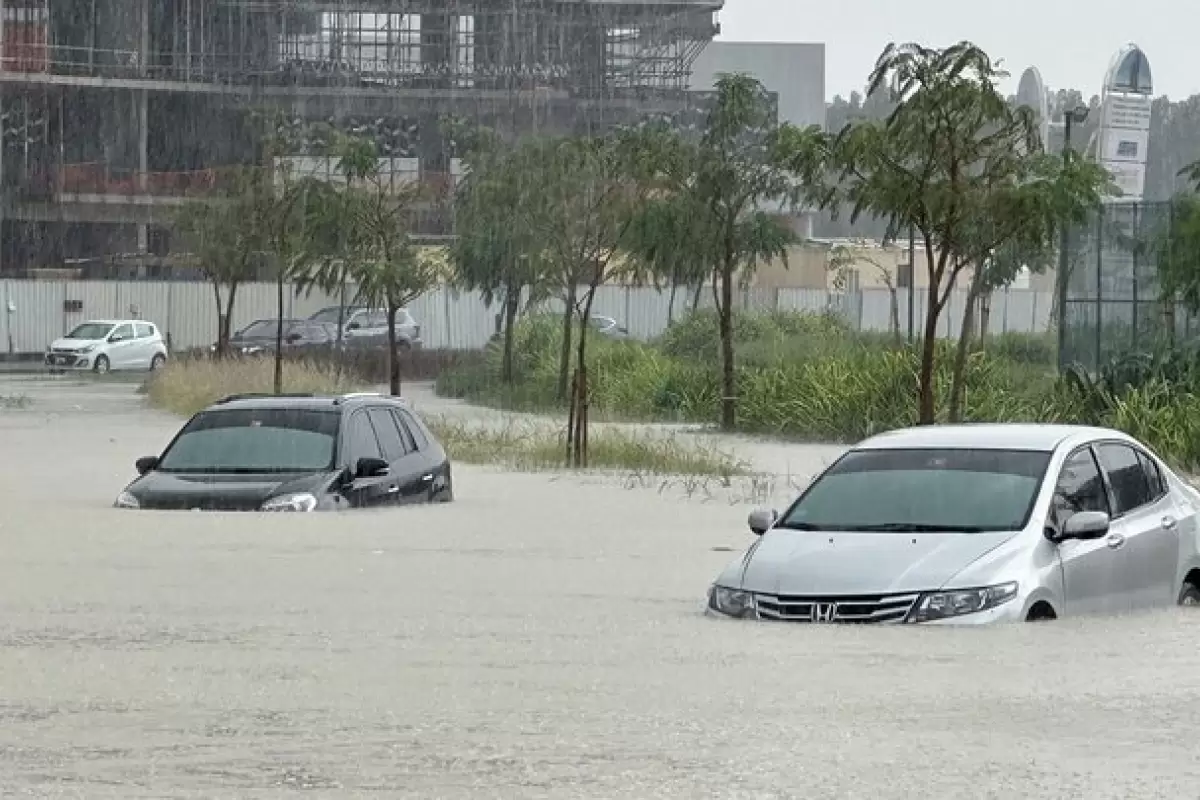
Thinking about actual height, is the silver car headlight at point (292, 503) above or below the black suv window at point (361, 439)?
below

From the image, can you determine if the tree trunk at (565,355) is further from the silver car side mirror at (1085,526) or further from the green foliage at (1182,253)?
the silver car side mirror at (1085,526)

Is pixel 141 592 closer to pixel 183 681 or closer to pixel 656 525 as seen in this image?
pixel 183 681

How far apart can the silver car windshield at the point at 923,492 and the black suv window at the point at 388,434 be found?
7.66 meters

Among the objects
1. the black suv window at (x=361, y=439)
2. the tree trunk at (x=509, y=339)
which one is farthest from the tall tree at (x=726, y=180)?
the black suv window at (x=361, y=439)

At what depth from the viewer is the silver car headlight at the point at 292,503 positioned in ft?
65.6

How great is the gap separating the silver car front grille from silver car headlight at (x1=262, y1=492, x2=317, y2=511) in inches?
302

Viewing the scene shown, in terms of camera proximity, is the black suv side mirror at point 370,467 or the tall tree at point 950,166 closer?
the black suv side mirror at point 370,467

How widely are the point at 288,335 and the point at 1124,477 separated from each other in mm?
53051

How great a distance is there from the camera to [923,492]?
14.1 m

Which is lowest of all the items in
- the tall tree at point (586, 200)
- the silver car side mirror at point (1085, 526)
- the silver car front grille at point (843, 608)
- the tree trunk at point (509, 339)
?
the tree trunk at point (509, 339)

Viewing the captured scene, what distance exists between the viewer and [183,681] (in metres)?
11.4

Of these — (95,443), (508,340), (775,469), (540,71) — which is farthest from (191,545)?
(540,71)

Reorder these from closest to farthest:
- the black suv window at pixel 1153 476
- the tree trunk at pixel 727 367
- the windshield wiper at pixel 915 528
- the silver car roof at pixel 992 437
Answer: the windshield wiper at pixel 915 528
the silver car roof at pixel 992 437
the black suv window at pixel 1153 476
the tree trunk at pixel 727 367

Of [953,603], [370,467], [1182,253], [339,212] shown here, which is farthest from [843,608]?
[339,212]
